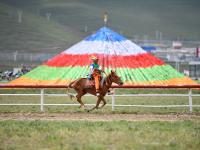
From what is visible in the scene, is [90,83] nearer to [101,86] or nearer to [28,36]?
[101,86]

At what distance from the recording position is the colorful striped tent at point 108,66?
38.9 metres

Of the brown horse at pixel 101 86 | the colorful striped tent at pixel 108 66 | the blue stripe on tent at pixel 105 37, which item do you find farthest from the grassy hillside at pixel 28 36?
the brown horse at pixel 101 86

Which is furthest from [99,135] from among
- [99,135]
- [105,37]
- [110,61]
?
[105,37]

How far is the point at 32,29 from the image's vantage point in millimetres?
121875

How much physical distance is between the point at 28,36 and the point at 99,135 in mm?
98975

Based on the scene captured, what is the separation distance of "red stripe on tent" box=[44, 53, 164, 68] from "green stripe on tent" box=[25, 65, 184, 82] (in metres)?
0.49

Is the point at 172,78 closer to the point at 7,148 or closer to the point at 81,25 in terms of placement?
the point at 7,148

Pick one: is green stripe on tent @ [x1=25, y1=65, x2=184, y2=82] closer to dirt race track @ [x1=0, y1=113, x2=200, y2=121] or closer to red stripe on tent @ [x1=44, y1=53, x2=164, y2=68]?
red stripe on tent @ [x1=44, y1=53, x2=164, y2=68]

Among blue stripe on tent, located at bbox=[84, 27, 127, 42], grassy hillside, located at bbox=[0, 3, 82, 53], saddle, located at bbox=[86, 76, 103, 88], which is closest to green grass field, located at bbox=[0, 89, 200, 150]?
saddle, located at bbox=[86, 76, 103, 88]

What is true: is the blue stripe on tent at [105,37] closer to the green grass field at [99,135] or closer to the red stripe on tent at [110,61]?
the red stripe on tent at [110,61]

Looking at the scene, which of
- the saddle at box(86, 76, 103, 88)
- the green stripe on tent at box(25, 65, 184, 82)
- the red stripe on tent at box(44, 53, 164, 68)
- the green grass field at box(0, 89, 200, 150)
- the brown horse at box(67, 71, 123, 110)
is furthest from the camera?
the red stripe on tent at box(44, 53, 164, 68)

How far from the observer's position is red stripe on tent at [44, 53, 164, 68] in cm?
4000

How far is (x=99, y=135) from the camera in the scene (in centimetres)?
1576

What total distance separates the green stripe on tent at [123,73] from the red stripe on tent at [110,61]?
1.62 ft
